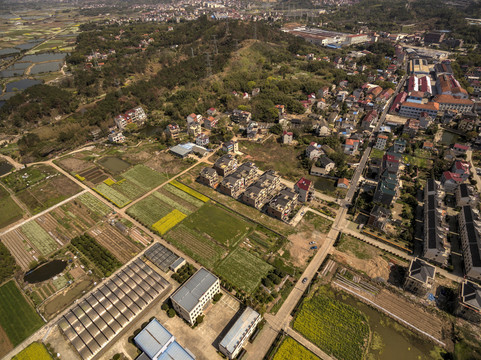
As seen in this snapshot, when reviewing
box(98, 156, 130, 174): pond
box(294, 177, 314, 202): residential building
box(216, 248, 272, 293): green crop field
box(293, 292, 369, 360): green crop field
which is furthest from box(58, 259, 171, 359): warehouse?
box(98, 156, 130, 174): pond

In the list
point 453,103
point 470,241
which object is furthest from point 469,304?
point 453,103

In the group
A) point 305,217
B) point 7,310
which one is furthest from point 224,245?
point 7,310

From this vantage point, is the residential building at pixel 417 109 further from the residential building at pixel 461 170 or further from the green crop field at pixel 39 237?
the green crop field at pixel 39 237

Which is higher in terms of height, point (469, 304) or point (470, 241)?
point (470, 241)

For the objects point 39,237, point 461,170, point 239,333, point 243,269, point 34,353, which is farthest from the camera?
point 461,170

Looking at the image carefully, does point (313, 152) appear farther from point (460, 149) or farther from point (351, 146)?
point (460, 149)

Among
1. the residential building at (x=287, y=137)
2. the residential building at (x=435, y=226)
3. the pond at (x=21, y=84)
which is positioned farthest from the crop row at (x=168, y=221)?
the pond at (x=21, y=84)

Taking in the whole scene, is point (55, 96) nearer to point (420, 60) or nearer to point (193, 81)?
point (193, 81)
